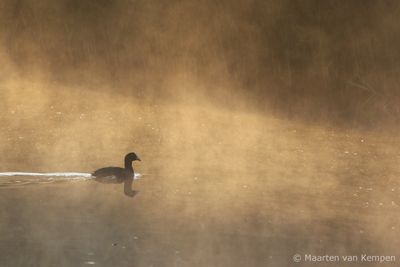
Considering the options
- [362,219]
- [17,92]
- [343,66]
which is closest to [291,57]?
[343,66]

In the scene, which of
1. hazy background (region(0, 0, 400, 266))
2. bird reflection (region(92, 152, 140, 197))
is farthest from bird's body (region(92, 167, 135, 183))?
hazy background (region(0, 0, 400, 266))

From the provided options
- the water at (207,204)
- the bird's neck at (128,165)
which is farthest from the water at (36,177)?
the bird's neck at (128,165)

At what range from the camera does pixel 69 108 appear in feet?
48.9

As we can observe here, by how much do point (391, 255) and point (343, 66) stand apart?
1146 centimetres

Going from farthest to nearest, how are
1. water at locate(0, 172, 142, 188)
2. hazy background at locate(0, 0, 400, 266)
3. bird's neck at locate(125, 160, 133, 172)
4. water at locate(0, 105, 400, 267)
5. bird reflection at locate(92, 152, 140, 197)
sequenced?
bird's neck at locate(125, 160, 133, 172), bird reflection at locate(92, 152, 140, 197), water at locate(0, 172, 142, 188), hazy background at locate(0, 0, 400, 266), water at locate(0, 105, 400, 267)

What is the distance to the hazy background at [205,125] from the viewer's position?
8758 mm

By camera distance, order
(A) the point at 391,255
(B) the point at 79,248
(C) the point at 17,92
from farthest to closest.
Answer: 1. (C) the point at 17,92
2. (A) the point at 391,255
3. (B) the point at 79,248

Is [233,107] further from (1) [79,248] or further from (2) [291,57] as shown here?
(1) [79,248]

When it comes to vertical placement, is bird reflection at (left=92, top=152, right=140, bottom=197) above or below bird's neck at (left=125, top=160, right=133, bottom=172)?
below

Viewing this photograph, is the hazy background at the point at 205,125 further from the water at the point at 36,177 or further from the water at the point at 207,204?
the water at the point at 36,177

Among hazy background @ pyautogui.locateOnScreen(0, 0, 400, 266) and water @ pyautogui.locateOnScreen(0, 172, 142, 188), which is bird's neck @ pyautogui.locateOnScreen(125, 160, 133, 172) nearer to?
hazy background @ pyautogui.locateOnScreen(0, 0, 400, 266)

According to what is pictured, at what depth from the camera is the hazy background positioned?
8.76 metres

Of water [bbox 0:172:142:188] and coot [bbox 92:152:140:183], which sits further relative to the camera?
coot [bbox 92:152:140:183]

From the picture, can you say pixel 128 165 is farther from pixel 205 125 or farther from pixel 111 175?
pixel 205 125
